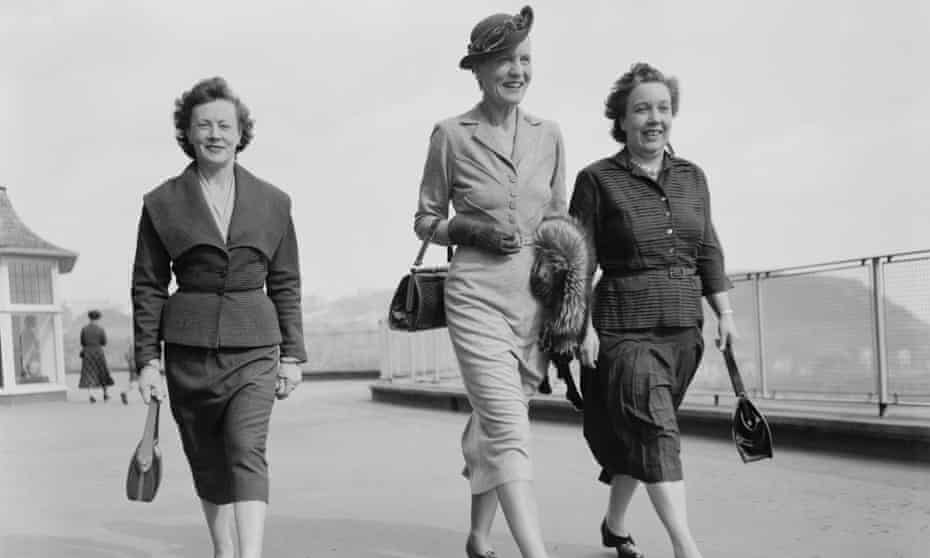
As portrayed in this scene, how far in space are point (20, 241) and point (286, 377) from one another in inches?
827

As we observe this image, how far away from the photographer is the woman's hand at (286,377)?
4324 mm

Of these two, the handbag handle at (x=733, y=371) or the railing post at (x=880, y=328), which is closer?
the handbag handle at (x=733, y=371)

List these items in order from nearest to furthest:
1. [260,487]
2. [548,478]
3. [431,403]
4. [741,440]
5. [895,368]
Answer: [260,487] < [741,440] < [548,478] < [895,368] < [431,403]

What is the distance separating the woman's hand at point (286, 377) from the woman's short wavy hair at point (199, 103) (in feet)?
2.92

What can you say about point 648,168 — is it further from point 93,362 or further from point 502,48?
point 93,362

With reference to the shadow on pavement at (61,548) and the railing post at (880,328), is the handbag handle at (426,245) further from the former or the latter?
the railing post at (880,328)

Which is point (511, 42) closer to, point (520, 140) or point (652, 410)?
point (520, 140)

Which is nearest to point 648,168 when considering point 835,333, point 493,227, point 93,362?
point 493,227

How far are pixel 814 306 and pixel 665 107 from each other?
563 cm

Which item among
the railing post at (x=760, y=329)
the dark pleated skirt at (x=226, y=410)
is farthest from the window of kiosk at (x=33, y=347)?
the dark pleated skirt at (x=226, y=410)

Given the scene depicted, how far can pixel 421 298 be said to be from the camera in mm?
4461

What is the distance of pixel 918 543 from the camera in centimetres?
491

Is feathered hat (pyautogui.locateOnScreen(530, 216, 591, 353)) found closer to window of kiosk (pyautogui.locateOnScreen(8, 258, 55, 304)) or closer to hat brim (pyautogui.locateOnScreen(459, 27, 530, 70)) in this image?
hat brim (pyautogui.locateOnScreen(459, 27, 530, 70))

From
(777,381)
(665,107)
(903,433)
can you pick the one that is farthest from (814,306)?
(665,107)
